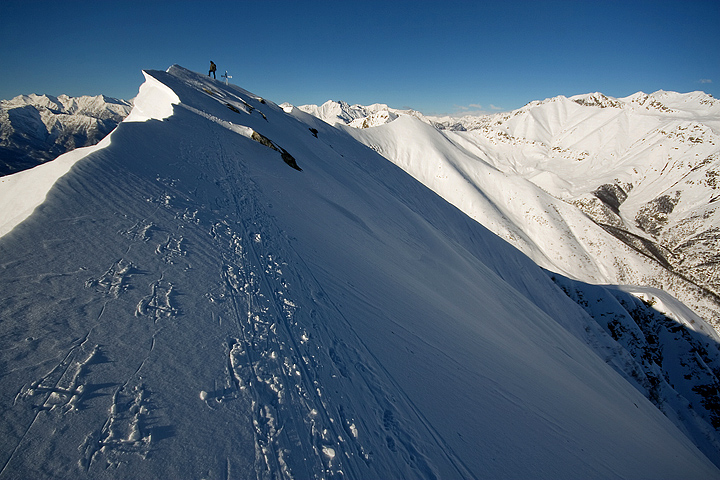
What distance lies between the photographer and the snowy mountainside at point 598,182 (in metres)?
48.4

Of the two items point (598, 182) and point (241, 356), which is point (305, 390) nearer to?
point (241, 356)

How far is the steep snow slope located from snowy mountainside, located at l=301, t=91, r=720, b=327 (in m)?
43.7

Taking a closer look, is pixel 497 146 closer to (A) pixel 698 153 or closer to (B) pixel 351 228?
(A) pixel 698 153

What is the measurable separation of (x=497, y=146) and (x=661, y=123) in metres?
66.2

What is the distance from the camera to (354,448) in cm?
363

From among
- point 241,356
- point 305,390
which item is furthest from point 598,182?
point 241,356

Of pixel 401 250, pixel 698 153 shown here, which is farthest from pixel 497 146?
pixel 401 250

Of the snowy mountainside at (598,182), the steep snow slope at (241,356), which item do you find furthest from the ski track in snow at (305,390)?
the snowy mountainside at (598,182)

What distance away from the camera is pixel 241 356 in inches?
164

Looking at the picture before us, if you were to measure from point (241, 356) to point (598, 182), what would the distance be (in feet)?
408

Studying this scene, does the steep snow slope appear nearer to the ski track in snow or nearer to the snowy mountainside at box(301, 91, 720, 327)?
the ski track in snow

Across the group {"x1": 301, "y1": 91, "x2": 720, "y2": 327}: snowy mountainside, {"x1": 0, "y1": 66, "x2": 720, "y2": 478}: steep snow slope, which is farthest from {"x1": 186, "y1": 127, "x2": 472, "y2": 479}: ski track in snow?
{"x1": 301, "y1": 91, "x2": 720, "y2": 327}: snowy mountainside

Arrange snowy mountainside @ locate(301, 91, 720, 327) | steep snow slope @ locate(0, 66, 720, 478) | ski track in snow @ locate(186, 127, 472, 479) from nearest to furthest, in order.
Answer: steep snow slope @ locate(0, 66, 720, 478) < ski track in snow @ locate(186, 127, 472, 479) < snowy mountainside @ locate(301, 91, 720, 327)

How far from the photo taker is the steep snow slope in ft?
9.87
